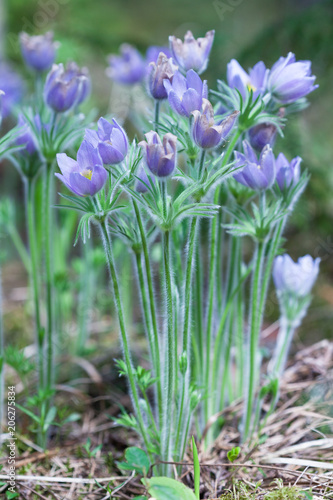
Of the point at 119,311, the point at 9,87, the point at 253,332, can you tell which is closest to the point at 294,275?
the point at 253,332

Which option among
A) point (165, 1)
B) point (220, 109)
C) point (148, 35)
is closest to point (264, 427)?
point (220, 109)

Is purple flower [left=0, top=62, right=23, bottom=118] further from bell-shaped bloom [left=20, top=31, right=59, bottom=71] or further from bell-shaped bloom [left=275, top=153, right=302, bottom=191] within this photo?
bell-shaped bloom [left=275, top=153, right=302, bottom=191]

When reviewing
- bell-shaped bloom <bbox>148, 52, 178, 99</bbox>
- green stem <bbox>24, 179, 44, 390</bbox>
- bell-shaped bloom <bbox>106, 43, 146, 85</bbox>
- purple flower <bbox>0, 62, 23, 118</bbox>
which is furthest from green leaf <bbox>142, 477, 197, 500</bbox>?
bell-shaped bloom <bbox>106, 43, 146, 85</bbox>

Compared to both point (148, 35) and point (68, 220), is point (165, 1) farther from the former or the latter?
point (68, 220)

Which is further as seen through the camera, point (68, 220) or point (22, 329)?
point (22, 329)

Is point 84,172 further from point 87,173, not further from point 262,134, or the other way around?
point 262,134
